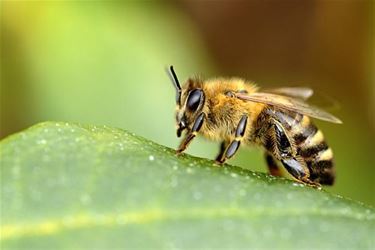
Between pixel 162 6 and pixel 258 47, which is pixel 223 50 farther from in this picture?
pixel 162 6

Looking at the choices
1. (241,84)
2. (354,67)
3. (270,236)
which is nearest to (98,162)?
(270,236)

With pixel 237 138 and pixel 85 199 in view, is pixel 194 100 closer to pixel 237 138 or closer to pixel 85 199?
pixel 237 138

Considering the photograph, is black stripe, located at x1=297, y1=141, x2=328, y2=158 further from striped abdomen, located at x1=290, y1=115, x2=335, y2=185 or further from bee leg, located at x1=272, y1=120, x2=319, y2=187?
bee leg, located at x1=272, y1=120, x2=319, y2=187

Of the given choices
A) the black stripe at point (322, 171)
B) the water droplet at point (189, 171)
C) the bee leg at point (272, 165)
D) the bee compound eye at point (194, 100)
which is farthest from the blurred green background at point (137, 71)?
the water droplet at point (189, 171)

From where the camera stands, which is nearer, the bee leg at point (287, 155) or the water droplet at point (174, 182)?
the water droplet at point (174, 182)

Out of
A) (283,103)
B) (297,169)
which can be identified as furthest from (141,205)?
(283,103)

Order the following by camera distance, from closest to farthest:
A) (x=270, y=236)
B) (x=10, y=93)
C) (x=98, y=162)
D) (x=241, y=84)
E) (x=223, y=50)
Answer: (x=270, y=236) → (x=98, y=162) → (x=241, y=84) → (x=10, y=93) → (x=223, y=50)

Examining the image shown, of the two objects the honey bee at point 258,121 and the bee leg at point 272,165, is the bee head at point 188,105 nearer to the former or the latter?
the honey bee at point 258,121

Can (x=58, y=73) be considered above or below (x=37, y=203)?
below
